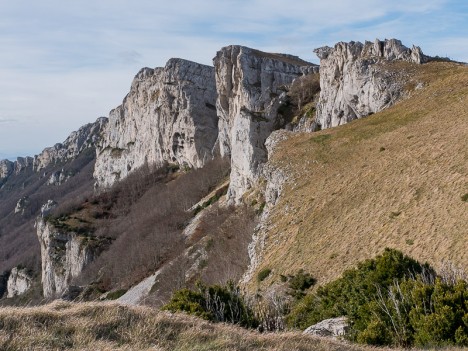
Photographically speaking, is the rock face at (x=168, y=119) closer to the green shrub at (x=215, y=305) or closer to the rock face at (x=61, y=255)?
the rock face at (x=61, y=255)

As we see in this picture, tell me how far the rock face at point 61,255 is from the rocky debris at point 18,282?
48.2 ft

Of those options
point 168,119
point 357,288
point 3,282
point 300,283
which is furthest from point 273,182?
point 3,282

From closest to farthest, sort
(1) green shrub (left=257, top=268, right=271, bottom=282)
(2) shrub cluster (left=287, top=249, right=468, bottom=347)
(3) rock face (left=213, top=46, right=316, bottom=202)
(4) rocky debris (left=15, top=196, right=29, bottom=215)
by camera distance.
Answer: (2) shrub cluster (left=287, top=249, right=468, bottom=347), (1) green shrub (left=257, top=268, right=271, bottom=282), (3) rock face (left=213, top=46, right=316, bottom=202), (4) rocky debris (left=15, top=196, right=29, bottom=215)

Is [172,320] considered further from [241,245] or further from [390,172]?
[241,245]

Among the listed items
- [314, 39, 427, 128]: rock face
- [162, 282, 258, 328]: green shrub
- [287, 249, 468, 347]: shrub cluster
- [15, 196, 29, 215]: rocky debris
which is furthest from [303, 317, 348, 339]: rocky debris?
[15, 196, 29, 215]: rocky debris

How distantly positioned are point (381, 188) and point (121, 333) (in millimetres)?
22350

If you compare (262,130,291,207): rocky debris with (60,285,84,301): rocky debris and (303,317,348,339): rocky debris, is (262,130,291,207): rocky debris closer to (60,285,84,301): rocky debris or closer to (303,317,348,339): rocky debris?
(303,317,348,339): rocky debris

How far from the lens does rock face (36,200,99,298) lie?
81062mm

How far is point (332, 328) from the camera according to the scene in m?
14.8

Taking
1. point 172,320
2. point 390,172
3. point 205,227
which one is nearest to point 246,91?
point 205,227

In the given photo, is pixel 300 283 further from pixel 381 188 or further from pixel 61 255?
pixel 61 255

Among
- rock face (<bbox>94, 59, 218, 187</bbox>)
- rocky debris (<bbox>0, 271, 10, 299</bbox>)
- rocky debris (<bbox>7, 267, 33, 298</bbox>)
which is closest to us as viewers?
rock face (<bbox>94, 59, 218, 187</bbox>)

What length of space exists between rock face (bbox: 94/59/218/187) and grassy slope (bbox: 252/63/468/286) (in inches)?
2239

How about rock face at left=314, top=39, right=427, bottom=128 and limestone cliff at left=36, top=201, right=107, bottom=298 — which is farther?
limestone cliff at left=36, top=201, right=107, bottom=298
